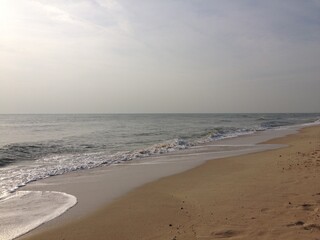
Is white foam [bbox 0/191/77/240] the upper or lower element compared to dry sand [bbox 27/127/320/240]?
lower

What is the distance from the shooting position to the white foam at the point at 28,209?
621 cm

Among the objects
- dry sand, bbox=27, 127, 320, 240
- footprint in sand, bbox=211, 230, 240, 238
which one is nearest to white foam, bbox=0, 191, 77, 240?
dry sand, bbox=27, 127, 320, 240

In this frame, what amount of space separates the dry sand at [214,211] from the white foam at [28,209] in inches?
24.8

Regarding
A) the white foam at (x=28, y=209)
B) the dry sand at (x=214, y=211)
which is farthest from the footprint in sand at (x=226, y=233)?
the white foam at (x=28, y=209)

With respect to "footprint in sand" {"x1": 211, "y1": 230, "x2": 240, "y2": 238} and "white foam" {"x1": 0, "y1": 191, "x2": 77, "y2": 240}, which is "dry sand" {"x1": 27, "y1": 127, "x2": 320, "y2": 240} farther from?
"white foam" {"x1": 0, "y1": 191, "x2": 77, "y2": 240}

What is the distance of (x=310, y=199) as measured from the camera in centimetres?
670

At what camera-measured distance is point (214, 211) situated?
6402mm

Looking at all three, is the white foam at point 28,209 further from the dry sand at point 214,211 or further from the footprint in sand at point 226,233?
the footprint in sand at point 226,233

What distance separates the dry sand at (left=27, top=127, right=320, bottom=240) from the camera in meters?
5.33

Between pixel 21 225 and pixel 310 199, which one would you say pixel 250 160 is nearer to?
pixel 310 199

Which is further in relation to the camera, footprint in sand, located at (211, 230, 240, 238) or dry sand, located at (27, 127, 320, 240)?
dry sand, located at (27, 127, 320, 240)

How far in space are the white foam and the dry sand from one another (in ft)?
2.07

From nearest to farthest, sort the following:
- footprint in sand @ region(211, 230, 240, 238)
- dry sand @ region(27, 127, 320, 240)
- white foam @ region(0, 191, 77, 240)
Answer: footprint in sand @ region(211, 230, 240, 238) < dry sand @ region(27, 127, 320, 240) < white foam @ region(0, 191, 77, 240)

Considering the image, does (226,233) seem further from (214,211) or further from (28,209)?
(28,209)
